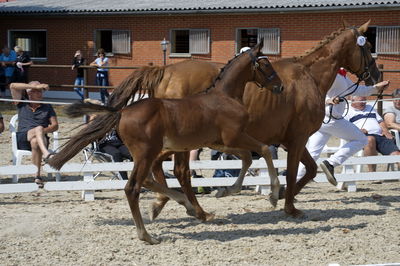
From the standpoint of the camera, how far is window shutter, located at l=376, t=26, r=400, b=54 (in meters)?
24.2

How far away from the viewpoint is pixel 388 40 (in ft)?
79.9

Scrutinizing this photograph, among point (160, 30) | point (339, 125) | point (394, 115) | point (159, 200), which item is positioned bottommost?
point (159, 200)

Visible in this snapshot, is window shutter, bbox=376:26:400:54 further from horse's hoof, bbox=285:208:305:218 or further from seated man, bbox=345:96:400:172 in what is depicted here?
horse's hoof, bbox=285:208:305:218

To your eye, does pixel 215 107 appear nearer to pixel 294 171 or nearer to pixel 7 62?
pixel 294 171

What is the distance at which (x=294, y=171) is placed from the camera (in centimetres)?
859

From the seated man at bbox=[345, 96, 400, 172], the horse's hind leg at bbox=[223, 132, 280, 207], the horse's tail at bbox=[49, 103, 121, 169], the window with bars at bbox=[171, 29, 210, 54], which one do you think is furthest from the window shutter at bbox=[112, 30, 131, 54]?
the horse's tail at bbox=[49, 103, 121, 169]

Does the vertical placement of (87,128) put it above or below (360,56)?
below

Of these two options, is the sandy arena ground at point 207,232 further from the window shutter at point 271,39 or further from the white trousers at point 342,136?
the window shutter at point 271,39

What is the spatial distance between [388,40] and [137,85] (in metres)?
17.8

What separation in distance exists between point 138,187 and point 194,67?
2.00m

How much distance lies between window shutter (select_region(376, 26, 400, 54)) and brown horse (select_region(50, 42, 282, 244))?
1746 centimetres

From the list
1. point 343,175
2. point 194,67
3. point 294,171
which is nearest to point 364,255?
point 294,171

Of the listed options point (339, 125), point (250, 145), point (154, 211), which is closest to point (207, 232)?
point (154, 211)

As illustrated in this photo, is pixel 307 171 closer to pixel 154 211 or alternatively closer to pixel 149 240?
pixel 154 211
